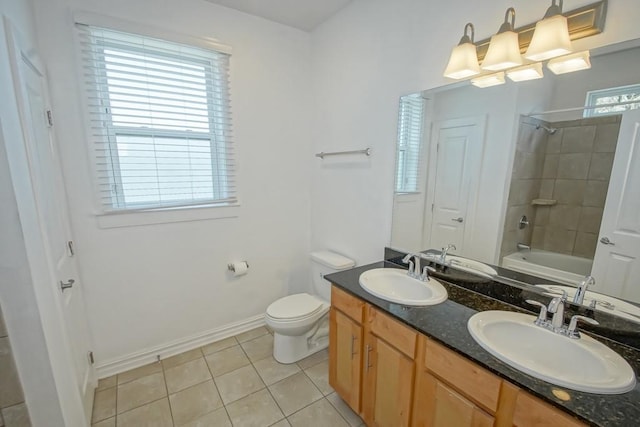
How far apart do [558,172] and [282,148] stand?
1.94 meters

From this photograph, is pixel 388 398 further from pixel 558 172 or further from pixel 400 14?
pixel 400 14

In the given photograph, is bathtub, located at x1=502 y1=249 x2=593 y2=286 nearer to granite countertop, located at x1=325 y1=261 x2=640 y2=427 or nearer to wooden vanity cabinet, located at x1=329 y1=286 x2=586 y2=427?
granite countertop, located at x1=325 y1=261 x2=640 y2=427

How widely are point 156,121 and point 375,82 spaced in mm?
1569

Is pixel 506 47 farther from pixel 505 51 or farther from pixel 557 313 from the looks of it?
pixel 557 313

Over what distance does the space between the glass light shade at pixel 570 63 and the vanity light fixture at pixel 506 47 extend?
127 millimetres

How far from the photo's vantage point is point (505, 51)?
1.18m

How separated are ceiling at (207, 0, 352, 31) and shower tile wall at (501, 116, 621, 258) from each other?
5.39ft

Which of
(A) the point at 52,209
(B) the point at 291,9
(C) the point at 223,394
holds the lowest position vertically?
(C) the point at 223,394

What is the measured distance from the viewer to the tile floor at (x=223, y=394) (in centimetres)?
164

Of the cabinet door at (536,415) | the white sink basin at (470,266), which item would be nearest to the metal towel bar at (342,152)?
the white sink basin at (470,266)

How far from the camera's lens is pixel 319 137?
2523mm

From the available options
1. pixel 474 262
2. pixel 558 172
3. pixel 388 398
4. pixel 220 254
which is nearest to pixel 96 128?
pixel 220 254

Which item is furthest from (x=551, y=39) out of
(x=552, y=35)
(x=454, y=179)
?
(x=454, y=179)

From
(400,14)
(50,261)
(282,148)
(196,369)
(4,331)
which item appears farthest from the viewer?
(282,148)
